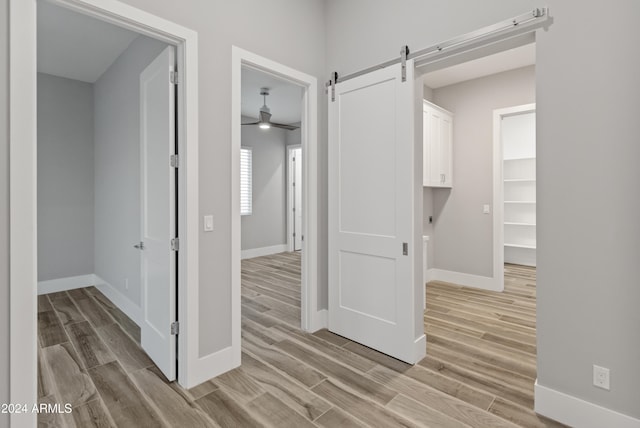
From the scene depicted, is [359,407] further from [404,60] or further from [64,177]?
[64,177]

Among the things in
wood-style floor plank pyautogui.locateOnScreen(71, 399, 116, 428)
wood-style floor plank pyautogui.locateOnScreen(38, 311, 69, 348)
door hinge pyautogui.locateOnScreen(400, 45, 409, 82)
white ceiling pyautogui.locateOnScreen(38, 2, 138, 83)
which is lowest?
wood-style floor plank pyautogui.locateOnScreen(71, 399, 116, 428)

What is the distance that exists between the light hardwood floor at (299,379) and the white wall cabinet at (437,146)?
76.0 inches

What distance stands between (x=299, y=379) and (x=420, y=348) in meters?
0.99

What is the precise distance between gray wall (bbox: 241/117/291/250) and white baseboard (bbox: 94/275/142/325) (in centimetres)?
273

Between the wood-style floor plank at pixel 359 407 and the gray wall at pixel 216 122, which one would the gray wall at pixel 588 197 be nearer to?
the wood-style floor plank at pixel 359 407

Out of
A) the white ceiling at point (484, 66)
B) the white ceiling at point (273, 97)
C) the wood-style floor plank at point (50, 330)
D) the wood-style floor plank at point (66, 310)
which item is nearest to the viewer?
the wood-style floor plank at point (50, 330)

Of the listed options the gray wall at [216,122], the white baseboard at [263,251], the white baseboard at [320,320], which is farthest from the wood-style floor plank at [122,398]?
the white baseboard at [263,251]

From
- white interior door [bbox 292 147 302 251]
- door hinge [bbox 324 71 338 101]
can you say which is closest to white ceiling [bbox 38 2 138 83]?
door hinge [bbox 324 71 338 101]

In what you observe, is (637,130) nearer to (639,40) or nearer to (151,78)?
(639,40)

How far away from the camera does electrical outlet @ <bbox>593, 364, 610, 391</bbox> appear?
5.66 feet

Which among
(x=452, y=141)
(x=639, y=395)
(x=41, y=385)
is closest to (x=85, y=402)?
(x=41, y=385)

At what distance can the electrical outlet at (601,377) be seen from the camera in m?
1.73

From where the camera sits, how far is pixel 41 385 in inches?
88.0

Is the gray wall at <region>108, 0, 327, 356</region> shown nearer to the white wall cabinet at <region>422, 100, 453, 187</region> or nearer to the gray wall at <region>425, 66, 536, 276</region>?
the white wall cabinet at <region>422, 100, 453, 187</region>
